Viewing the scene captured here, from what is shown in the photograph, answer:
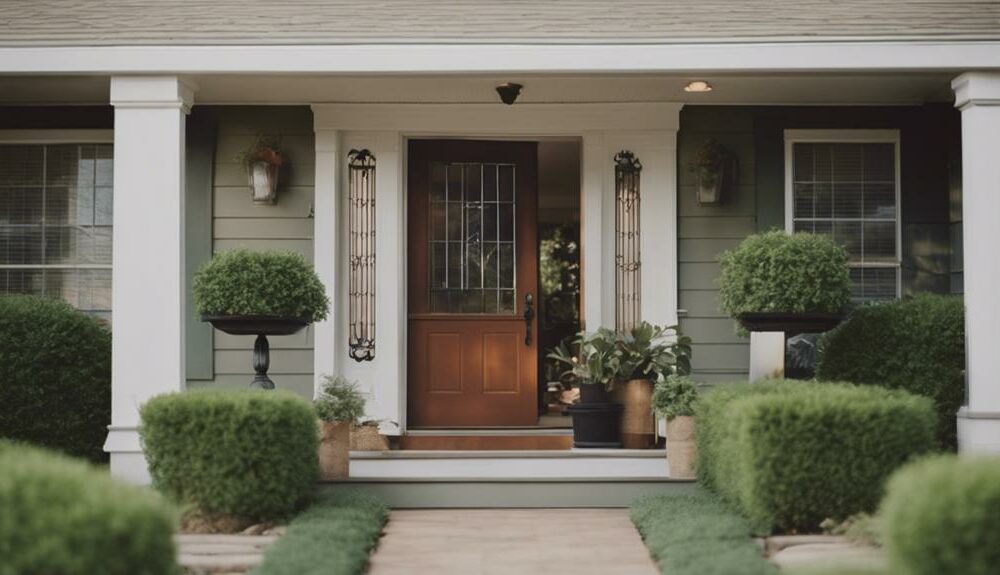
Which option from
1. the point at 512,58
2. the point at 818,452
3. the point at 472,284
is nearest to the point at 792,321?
the point at 818,452

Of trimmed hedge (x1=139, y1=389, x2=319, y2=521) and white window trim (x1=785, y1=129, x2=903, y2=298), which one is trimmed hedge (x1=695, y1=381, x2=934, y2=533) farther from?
white window trim (x1=785, y1=129, x2=903, y2=298)

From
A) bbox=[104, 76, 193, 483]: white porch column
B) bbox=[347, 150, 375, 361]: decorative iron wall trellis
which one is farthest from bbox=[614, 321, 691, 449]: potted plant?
bbox=[104, 76, 193, 483]: white porch column

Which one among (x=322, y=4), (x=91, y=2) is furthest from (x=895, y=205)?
(x=91, y=2)

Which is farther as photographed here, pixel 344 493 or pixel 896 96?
pixel 896 96

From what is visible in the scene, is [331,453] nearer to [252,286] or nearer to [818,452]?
[252,286]

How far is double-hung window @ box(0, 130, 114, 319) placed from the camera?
27.8ft

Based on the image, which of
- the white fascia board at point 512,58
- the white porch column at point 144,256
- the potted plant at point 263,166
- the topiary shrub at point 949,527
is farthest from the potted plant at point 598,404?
the topiary shrub at point 949,527

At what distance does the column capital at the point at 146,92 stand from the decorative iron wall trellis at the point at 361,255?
1.59 m

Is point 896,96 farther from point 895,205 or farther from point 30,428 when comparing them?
point 30,428

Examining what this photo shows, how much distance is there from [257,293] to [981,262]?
409 centimetres

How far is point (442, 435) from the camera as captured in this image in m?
8.38

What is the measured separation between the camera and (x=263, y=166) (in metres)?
8.20

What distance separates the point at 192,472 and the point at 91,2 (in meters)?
3.22

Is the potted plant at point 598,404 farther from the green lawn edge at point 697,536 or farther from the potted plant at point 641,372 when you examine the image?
the green lawn edge at point 697,536
